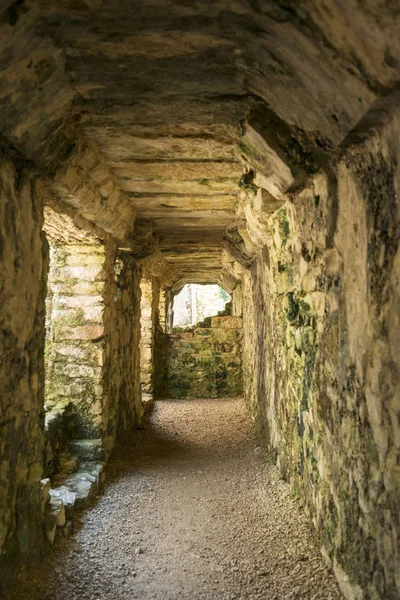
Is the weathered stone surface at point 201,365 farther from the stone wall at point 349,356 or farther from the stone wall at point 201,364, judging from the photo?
the stone wall at point 349,356

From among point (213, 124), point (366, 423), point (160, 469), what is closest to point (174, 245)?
point (160, 469)

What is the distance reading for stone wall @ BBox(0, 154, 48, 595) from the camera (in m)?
1.99

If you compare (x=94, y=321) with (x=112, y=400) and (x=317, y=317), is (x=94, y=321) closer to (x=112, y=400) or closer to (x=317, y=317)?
(x=112, y=400)

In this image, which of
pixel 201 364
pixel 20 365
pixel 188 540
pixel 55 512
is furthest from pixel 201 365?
pixel 20 365

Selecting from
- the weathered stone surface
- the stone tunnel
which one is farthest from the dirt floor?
the weathered stone surface

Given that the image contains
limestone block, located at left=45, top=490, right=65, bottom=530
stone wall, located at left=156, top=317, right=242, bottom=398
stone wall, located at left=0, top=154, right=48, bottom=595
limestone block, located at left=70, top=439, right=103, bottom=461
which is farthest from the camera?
stone wall, located at left=156, top=317, right=242, bottom=398

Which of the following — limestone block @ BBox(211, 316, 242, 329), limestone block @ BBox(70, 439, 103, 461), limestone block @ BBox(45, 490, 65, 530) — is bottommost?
limestone block @ BBox(45, 490, 65, 530)

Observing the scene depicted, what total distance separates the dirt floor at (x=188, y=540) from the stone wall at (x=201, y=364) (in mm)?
3076

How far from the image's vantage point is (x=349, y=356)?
1.91 m

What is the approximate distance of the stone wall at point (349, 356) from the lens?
4.89ft

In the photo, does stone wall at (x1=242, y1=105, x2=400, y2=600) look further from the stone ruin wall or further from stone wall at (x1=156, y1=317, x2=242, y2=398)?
stone wall at (x1=156, y1=317, x2=242, y2=398)

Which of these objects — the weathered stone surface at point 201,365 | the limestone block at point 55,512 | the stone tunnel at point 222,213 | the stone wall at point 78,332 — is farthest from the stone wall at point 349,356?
the weathered stone surface at point 201,365

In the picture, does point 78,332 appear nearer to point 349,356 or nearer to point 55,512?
point 55,512

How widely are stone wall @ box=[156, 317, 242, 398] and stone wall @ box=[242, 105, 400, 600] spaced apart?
13.4 feet
